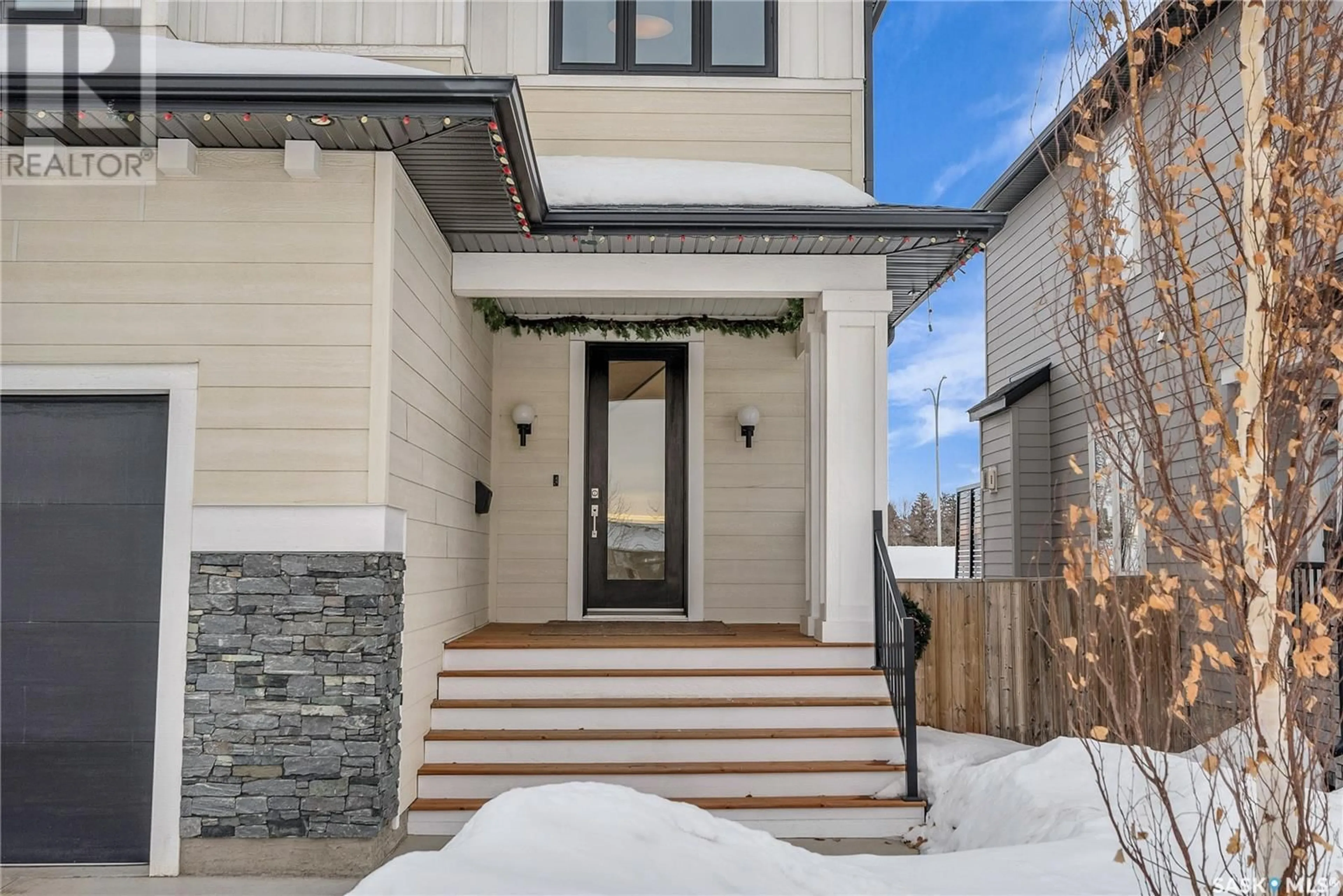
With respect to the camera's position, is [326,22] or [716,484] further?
[716,484]

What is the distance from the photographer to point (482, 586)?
23.1ft

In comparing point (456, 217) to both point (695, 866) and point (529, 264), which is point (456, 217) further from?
point (695, 866)

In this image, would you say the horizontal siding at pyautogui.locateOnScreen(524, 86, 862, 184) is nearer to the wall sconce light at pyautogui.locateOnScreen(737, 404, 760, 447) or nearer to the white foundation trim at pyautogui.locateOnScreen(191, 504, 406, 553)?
the wall sconce light at pyautogui.locateOnScreen(737, 404, 760, 447)

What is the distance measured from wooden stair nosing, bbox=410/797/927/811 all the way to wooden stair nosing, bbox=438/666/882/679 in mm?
719

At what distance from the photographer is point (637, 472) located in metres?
7.65

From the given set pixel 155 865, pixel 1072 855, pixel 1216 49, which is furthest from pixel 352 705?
pixel 1216 49

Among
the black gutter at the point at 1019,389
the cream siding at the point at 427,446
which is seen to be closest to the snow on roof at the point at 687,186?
the cream siding at the point at 427,446

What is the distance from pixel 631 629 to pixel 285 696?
276cm

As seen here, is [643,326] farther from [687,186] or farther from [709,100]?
[687,186]

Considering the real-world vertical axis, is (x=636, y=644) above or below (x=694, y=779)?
above

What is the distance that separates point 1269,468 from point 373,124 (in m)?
3.32

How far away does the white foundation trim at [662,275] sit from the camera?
19.0ft
